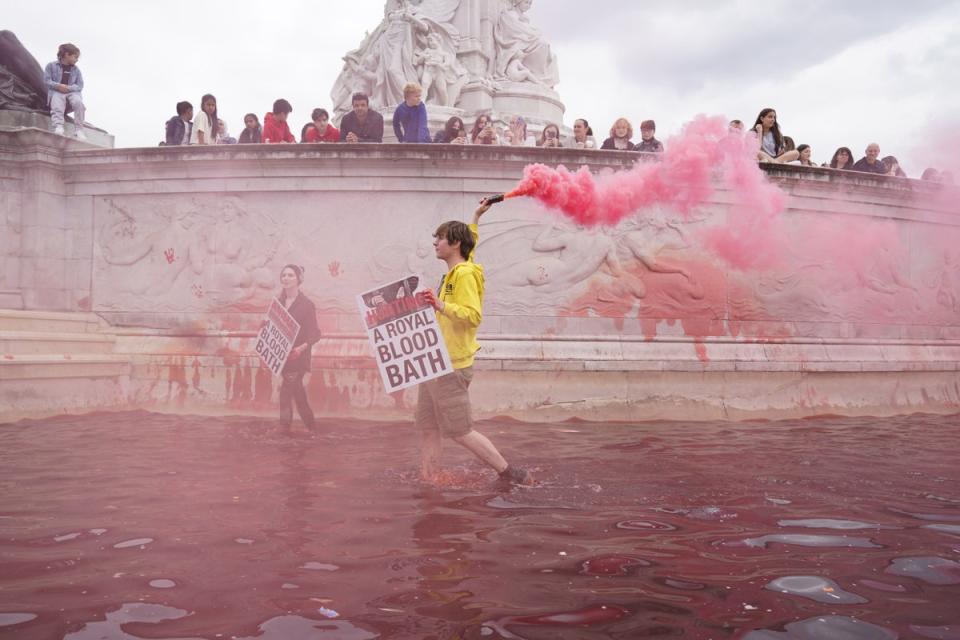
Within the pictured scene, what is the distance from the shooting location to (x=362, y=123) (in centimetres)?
1046

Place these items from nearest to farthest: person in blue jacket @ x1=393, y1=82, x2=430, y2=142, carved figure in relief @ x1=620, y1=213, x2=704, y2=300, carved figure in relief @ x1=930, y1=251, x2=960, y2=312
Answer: carved figure in relief @ x1=620, y1=213, x2=704, y2=300, person in blue jacket @ x1=393, y1=82, x2=430, y2=142, carved figure in relief @ x1=930, y1=251, x2=960, y2=312

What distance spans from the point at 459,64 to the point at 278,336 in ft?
37.2

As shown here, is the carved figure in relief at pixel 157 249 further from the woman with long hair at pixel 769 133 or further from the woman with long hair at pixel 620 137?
the woman with long hair at pixel 769 133

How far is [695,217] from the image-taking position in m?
9.67

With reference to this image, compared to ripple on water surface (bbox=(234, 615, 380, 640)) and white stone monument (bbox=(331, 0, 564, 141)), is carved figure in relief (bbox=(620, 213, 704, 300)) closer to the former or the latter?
ripple on water surface (bbox=(234, 615, 380, 640))

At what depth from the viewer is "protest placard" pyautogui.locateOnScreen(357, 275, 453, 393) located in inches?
205

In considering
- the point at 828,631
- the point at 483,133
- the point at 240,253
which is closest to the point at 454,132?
the point at 483,133

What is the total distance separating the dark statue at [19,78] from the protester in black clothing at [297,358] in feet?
19.5

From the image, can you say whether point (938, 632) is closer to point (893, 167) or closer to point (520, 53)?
point (893, 167)

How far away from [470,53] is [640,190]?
32.2 feet

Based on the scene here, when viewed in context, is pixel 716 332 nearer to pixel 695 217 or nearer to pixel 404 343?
pixel 695 217

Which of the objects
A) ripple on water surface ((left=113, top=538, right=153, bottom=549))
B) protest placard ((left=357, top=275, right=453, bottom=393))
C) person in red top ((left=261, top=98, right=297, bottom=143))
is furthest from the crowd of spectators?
ripple on water surface ((left=113, top=538, right=153, bottom=549))

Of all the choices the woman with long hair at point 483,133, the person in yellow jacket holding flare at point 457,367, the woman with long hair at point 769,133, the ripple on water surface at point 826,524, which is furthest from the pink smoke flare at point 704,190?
the ripple on water surface at point 826,524

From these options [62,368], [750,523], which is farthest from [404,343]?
[62,368]
